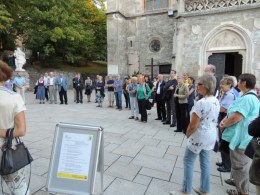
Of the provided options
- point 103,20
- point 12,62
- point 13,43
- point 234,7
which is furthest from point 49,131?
point 103,20

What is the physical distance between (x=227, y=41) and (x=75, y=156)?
1432cm

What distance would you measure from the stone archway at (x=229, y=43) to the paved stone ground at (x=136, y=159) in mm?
8833

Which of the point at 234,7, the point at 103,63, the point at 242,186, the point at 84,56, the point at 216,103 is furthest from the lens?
the point at 103,63

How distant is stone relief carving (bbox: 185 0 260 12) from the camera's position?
1335 centimetres

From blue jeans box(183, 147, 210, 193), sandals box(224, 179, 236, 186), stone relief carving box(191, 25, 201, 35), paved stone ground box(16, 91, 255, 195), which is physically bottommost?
sandals box(224, 179, 236, 186)

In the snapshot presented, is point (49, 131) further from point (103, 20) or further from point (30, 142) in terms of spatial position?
point (103, 20)

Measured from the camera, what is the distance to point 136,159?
4625mm

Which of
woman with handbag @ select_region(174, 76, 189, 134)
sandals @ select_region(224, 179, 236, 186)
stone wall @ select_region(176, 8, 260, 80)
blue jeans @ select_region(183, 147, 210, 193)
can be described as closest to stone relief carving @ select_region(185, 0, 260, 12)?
stone wall @ select_region(176, 8, 260, 80)

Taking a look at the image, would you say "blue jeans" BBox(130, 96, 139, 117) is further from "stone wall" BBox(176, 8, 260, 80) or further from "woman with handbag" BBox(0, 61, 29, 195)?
"stone wall" BBox(176, 8, 260, 80)

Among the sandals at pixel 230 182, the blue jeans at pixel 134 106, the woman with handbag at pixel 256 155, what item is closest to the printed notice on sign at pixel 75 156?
the woman with handbag at pixel 256 155

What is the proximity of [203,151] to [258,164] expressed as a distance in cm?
93

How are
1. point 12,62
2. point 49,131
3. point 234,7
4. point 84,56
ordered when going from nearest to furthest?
point 49,131 < point 234,7 < point 12,62 < point 84,56

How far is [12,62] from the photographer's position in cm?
2045

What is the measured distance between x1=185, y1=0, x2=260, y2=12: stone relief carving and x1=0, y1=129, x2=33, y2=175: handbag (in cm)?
1481
